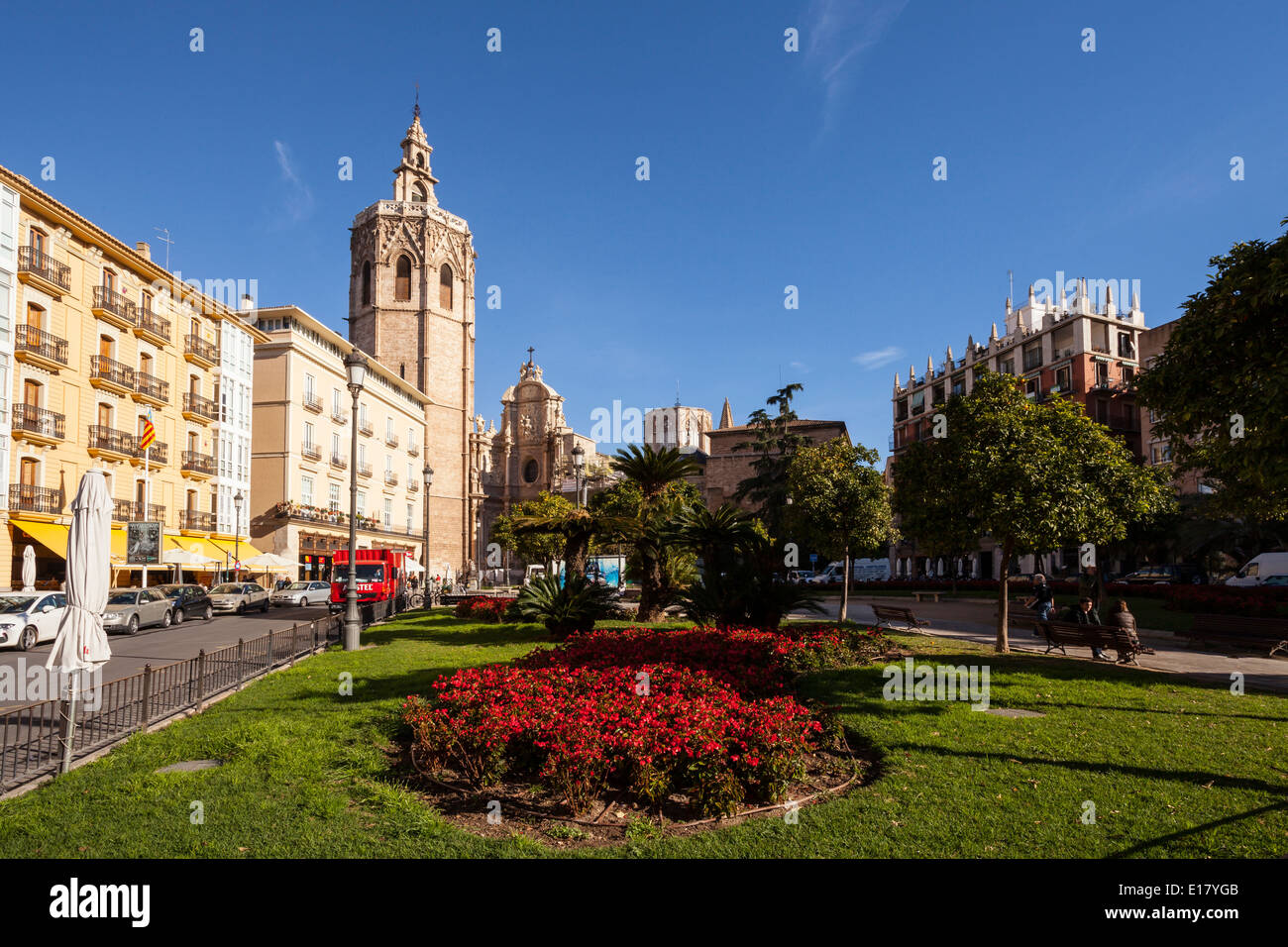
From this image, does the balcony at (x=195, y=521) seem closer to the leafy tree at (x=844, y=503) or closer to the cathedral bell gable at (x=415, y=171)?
the leafy tree at (x=844, y=503)

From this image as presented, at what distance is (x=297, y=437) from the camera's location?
4559cm

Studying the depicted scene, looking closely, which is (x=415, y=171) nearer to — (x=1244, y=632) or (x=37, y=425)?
(x=37, y=425)

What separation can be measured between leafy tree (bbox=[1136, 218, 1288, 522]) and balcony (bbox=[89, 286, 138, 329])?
38148 millimetres

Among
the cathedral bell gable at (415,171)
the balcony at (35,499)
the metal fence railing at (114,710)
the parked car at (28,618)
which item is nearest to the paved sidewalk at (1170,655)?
the metal fence railing at (114,710)

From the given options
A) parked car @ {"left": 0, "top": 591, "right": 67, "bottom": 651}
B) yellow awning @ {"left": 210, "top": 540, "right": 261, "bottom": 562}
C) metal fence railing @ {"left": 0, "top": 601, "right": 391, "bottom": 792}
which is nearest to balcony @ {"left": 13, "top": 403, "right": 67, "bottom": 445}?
yellow awning @ {"left": 210, "top": 540, "right": 261, "bottom": 562}

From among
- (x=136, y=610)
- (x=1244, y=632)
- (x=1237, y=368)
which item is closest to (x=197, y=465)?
(x=136, y=610)

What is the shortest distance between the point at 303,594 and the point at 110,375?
41.9 ft

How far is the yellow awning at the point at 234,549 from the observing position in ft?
126

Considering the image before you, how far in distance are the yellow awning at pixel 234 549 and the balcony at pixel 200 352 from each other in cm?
949

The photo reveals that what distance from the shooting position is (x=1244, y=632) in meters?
15.9

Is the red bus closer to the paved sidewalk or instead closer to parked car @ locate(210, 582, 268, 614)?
parked car @ locate(210, 582, 268, 614)
